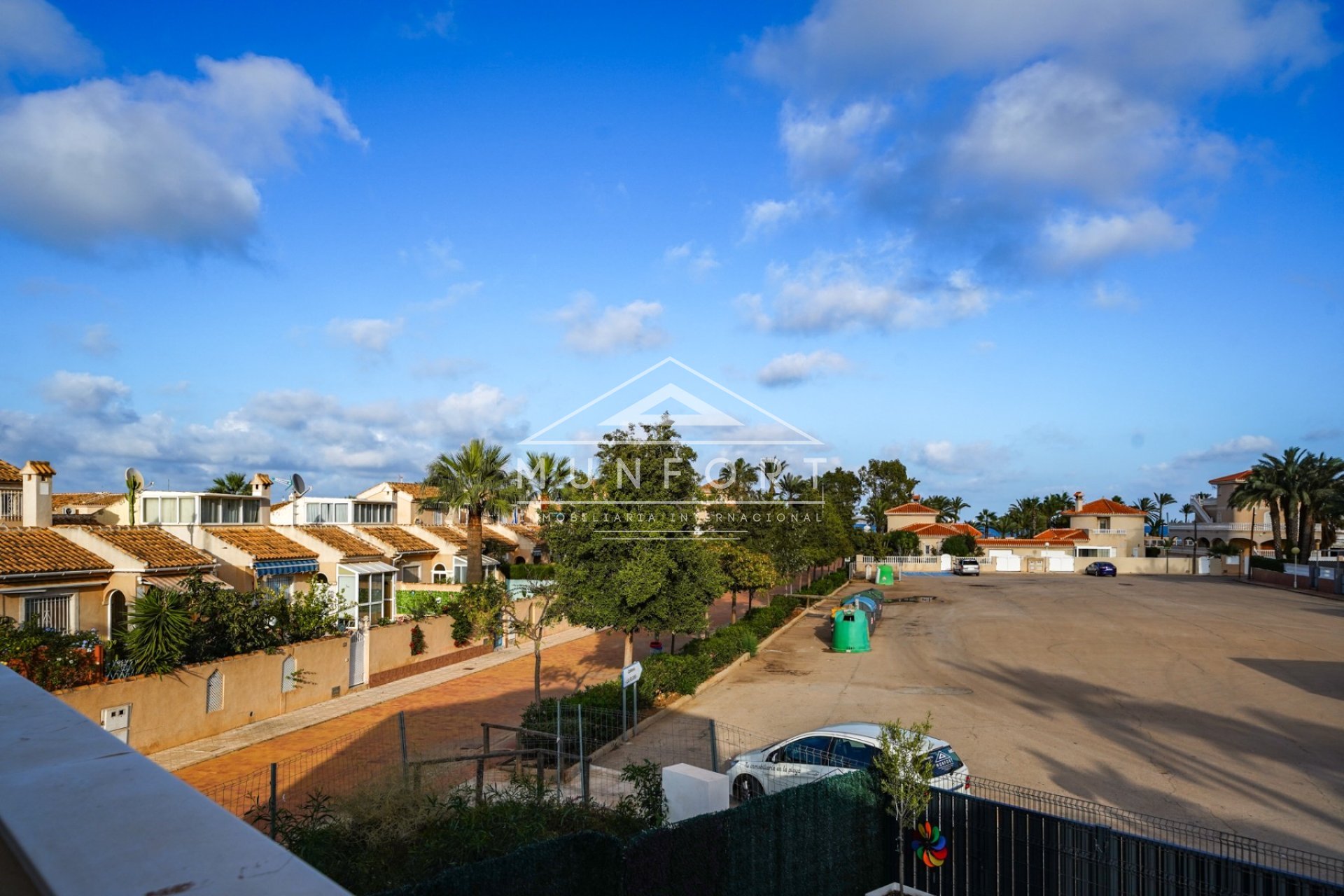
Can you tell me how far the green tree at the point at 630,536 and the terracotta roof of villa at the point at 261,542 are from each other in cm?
1455

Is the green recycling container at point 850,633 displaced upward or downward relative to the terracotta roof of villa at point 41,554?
downward

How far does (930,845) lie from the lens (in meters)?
9.77

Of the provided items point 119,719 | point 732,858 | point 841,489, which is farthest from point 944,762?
point 841,489

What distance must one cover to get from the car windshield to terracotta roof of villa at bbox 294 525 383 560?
25.0 m

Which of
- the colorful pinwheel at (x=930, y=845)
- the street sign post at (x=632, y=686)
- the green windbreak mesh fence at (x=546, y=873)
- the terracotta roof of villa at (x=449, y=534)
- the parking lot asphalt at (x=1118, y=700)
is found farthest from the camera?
the terracotta roof of villa at (x=449, y=534)

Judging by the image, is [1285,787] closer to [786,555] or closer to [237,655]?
[237,655]

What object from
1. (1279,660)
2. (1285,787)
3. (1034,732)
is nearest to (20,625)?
(1034,732)

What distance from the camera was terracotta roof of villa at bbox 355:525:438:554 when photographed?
3788cm

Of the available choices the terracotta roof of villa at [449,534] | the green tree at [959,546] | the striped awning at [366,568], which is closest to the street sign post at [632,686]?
the striped awning at [366,568]

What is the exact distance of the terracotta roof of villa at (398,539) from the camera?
37.9 m

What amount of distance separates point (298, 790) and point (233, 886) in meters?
14.6

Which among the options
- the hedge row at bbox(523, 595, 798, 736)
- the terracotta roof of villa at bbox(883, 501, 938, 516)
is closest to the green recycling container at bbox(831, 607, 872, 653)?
the hedge row at bbox(523, 595, 798, 736)

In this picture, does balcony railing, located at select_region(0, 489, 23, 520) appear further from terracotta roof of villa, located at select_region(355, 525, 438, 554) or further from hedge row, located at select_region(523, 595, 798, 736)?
hedge row, located at select_region(523, 595, 798, 736)

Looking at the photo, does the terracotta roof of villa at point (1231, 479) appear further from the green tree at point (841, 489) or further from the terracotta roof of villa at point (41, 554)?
the terracotta roof of villa at point (41, 554)
